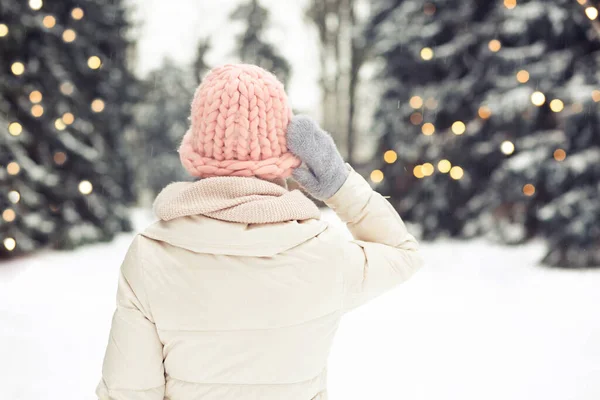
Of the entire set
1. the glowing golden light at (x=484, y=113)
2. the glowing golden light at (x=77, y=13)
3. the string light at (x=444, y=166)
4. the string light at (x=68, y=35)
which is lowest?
the string light at (x=444, y=166)

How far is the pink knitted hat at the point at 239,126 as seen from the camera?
1.31 metres

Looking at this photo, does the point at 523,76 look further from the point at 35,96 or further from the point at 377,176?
the point at 35,96

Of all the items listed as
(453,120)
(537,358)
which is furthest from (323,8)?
(537,358)

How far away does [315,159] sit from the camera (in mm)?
1391

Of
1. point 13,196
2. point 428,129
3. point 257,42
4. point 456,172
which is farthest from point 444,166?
point 257,42

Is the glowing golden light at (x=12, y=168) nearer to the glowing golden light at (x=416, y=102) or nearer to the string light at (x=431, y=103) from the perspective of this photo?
the glowing golden light at (x=416, y=102)

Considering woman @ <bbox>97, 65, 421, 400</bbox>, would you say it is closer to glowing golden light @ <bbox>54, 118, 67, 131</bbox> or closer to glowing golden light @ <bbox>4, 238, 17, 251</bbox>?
glowing golden light @ <bbox>4, 238, 17, 251</bbox>

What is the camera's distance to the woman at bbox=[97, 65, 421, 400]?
1.26 m

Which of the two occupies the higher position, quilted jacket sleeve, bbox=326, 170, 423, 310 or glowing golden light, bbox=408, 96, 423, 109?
quilted jacket sleeve, bbox=326, 170, 423, 310

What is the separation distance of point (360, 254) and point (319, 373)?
33 centimetres

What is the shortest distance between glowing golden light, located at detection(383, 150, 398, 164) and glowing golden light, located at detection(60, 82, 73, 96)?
5.42 m

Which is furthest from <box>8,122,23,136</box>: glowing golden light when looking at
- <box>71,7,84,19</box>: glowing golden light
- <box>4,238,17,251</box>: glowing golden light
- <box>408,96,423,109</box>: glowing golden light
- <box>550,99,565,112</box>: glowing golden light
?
<box>550,99,565,112</box>: glowing golden light

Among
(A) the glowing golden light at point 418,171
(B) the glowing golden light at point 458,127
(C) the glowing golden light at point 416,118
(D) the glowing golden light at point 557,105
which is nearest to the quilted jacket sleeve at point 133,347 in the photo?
(D) the glowing golden light at point 557,105

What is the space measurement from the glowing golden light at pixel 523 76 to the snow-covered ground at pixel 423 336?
2.48m
